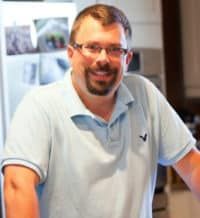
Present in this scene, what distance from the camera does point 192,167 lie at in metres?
1.29

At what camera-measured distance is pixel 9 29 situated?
1.97 meters

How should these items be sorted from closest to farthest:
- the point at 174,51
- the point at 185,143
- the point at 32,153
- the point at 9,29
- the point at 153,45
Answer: the point at 32,153, the point at 185,143, the point at 9,29, the point at 153,45, the point at 174,51

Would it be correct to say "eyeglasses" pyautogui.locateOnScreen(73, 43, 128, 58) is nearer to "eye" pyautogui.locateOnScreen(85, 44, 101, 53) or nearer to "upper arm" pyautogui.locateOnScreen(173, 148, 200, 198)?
"eye" pyautogui.locateOnScreen(85, 44, 101, 53)

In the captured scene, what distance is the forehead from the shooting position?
1119 mm

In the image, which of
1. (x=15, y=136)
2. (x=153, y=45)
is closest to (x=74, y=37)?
(x=15, y=136)

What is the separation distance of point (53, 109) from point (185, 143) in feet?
1.21

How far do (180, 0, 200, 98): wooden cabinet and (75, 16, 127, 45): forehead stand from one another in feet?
6.45

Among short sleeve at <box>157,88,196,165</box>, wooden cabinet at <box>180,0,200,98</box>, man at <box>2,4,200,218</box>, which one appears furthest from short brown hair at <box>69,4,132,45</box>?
wooden cabinet at <box>180,0,200,98</box>

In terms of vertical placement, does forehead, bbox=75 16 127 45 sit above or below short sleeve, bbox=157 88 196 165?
above

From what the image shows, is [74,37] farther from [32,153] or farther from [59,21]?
[59,21]

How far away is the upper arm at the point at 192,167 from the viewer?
50.9 inches

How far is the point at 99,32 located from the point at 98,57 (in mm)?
57

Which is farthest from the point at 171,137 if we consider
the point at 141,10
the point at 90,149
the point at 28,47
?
the point at 141,10

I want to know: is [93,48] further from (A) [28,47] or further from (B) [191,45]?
(B) [191,45]
